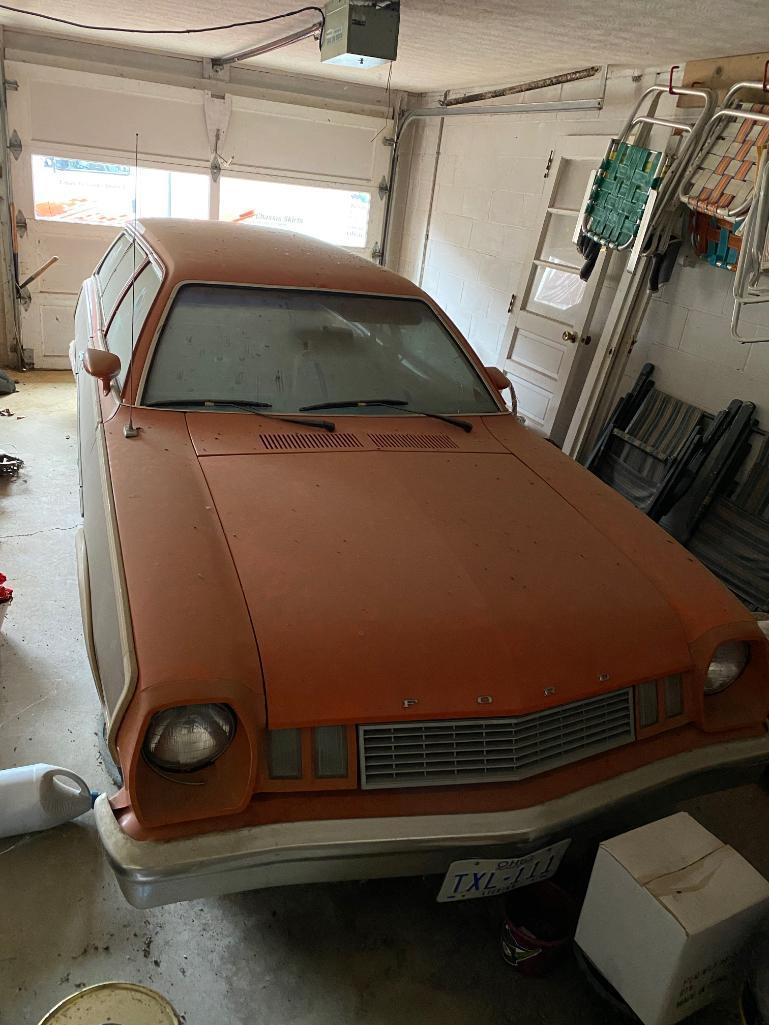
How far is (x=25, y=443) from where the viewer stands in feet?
16.2

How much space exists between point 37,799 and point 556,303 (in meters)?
4.64

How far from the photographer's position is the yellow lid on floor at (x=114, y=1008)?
4.92 feet

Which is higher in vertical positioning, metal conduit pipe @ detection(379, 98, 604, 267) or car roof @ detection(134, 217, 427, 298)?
metal conduit pipe @ detection(379, 98, 604, 267)

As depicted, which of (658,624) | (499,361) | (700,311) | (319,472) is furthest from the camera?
(499,361)

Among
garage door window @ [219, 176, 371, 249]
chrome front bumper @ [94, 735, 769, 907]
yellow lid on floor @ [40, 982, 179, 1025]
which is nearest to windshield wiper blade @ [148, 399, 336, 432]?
chrome front bumper @ [94, 735, 769, 907]

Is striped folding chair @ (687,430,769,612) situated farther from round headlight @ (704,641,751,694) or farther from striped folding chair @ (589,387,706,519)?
round headlight @ (704,641,751,694)

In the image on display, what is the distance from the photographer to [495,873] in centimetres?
171

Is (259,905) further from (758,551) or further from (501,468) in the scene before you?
(758,551)

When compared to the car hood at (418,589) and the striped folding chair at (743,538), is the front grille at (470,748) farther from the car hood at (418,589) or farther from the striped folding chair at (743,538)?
the striped folding chair at (743,538)

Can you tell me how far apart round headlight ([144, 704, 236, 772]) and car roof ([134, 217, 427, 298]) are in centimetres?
189

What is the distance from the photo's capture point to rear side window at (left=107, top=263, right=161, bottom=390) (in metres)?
2.78

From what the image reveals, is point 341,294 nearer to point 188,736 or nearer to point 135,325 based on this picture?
point 135,325

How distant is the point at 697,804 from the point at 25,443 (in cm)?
456

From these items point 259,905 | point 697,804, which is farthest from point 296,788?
point 697,804
